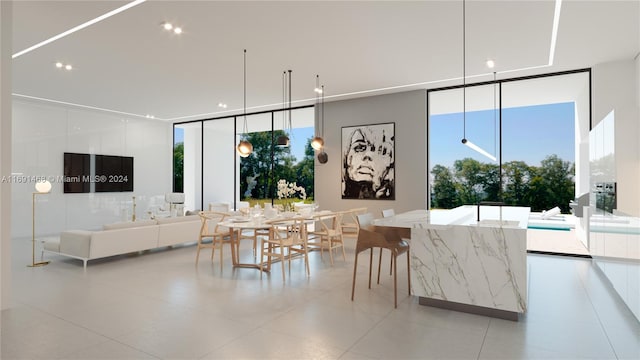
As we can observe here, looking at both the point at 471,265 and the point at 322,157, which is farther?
the point at 322,157

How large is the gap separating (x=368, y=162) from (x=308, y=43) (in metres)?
3.49

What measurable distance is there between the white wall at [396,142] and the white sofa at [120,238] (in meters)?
3.21

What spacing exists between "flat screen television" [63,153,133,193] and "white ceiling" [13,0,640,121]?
2.23 metres

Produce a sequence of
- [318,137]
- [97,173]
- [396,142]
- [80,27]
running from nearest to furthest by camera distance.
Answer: [80,27] → [318,137] → [396,142] → [97,173]

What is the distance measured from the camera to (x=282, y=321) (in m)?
3.21

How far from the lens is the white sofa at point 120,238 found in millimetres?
5316

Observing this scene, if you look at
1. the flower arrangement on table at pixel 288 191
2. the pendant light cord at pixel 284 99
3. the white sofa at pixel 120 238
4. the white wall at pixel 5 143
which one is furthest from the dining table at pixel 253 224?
the pendant light cord at pixel 284 99

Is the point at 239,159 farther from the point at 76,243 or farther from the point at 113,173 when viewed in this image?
the point at 76,243

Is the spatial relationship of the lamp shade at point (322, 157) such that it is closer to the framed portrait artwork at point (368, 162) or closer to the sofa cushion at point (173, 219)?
the framed portrait artwork at point (368, 162)

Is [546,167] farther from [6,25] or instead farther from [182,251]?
[6,25]

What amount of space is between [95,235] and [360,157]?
16.4 feet

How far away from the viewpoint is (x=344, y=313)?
342 centimetres

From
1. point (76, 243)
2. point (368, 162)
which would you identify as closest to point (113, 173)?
point (76, 243)

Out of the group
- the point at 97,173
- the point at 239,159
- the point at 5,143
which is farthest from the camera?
the point at 239,159
